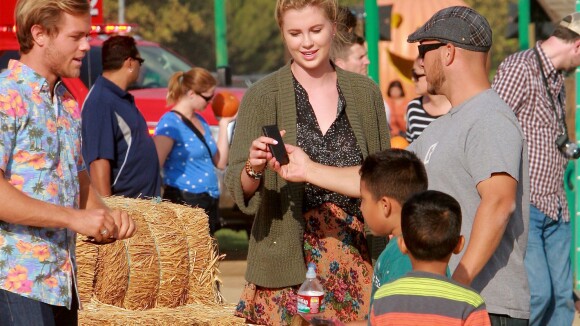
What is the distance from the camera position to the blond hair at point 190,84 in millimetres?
10188

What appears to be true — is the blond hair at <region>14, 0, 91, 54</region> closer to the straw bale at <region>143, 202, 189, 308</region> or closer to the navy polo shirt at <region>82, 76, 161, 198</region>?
the navy polo shirt at <region>82, 76, 161, 198</region>

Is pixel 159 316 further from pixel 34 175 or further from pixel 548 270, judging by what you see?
pixel 34 175

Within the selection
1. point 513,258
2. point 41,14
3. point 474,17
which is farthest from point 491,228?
point 41,14

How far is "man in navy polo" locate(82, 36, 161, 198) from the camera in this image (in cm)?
801

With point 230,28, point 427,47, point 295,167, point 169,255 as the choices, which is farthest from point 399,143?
point 230,28

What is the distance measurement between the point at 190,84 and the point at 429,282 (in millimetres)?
6598

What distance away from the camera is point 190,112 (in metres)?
10.2

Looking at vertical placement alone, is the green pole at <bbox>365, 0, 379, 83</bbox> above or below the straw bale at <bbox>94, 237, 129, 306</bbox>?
above

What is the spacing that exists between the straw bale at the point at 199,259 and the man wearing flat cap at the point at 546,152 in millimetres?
2240

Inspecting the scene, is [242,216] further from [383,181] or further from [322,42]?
[383,181]

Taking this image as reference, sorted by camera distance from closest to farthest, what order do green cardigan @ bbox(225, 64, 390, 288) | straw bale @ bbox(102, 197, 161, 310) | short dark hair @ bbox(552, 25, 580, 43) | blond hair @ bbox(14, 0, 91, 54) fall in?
blond hair @ bbox(14, 0, 91, 54) → green cardigan @ bbox(225, 64, 390, 288) → short dark hair @ bbox(552, 25, 580, 43) → straw bale @ bbox(102, 197, 161, 310)

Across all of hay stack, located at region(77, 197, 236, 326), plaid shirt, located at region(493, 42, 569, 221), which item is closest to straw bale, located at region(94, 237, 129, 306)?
hay stack, located at region(77, 197, 236, 326)

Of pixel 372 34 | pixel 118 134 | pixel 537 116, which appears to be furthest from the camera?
pixel 372 34

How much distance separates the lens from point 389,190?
13.8 feet
